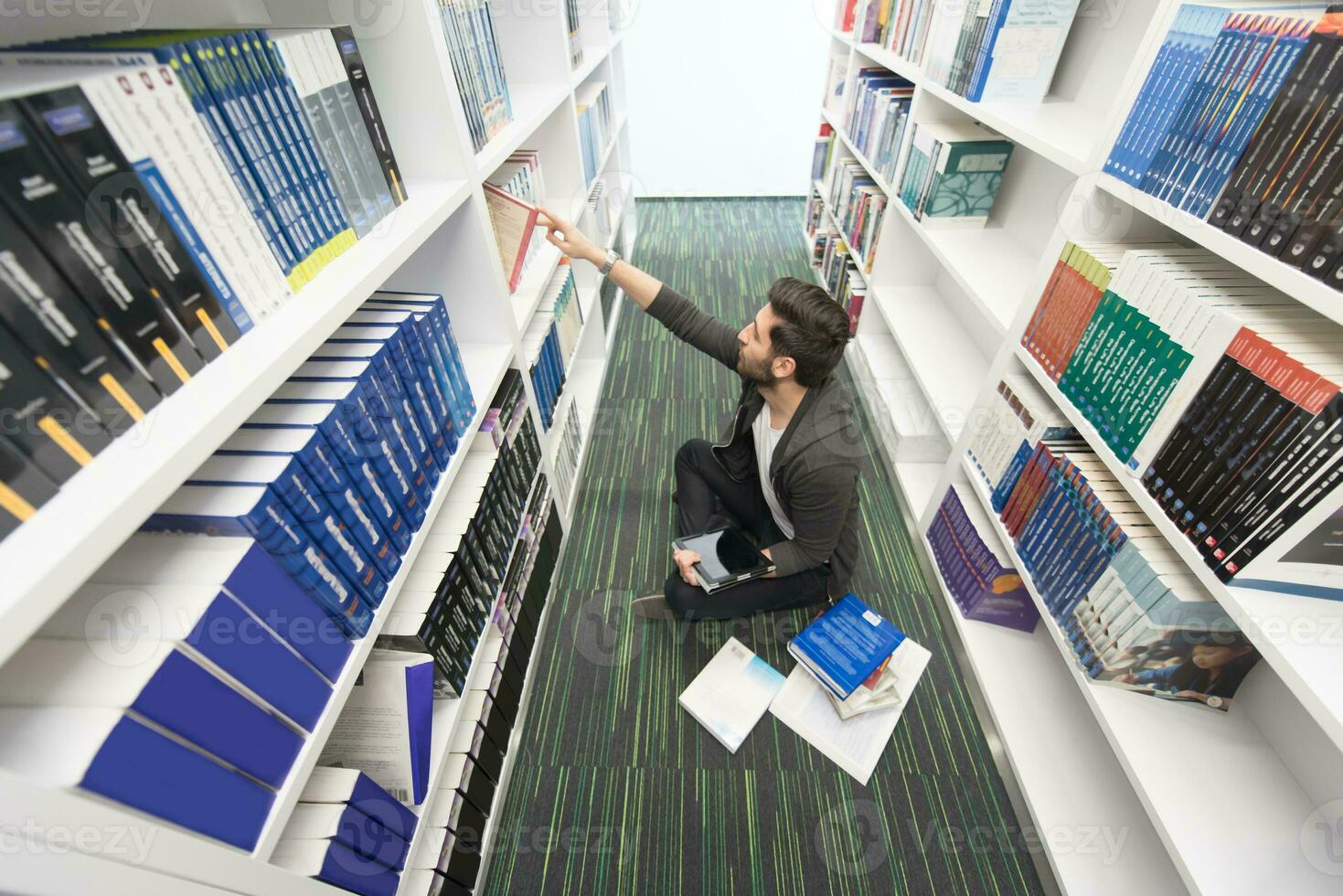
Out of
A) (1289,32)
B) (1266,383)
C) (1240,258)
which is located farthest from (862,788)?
(1289,32)

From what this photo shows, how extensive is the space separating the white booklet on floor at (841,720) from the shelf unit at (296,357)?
86 centimetres

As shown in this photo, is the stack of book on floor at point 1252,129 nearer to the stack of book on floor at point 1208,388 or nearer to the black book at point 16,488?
the stack of book on floor at point 1208,388

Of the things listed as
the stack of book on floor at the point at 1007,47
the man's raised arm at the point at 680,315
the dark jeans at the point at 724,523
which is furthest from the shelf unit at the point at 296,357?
the stack of book on floor at the point at 1007,47

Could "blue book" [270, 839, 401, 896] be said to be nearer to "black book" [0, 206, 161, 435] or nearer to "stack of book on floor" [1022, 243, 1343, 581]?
"black book" [0, 206, 161, 435]

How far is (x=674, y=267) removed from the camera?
3533mm

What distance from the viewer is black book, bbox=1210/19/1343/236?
666 millimetres

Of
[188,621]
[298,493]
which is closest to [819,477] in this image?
[298,493]

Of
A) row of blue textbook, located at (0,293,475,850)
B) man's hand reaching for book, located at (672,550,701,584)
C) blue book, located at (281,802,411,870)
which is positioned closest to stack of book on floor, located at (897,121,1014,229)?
man's hand reaching for book, located at (672,550,701,584)

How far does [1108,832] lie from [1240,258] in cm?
118

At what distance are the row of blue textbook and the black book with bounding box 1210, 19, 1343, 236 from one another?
4.09 ft

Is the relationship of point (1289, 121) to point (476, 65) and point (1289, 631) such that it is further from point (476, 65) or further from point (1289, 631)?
point (476, 65)

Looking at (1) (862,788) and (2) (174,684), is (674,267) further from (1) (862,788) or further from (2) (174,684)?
(2) (174,684)

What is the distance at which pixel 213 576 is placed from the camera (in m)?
0.54

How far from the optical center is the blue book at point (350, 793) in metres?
0.75
